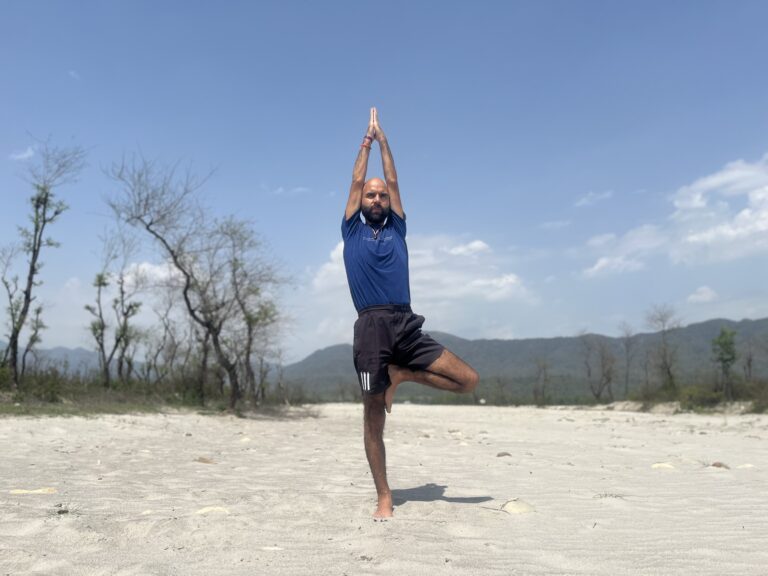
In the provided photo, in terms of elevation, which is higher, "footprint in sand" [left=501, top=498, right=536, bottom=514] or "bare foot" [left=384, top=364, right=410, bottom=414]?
"bare foot" [left=384, top=364, right=410, bottom=414]

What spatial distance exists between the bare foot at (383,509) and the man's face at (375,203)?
187 centimetres

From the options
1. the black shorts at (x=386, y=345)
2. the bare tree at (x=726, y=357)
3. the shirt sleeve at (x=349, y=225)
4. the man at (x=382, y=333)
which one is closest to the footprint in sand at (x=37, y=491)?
the man at (x=382, y=333)

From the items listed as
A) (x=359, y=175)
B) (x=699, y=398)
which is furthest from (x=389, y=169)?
(x=699, y=398)

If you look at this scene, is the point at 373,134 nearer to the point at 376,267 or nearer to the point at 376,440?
the point at 376,267

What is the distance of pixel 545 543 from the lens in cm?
302

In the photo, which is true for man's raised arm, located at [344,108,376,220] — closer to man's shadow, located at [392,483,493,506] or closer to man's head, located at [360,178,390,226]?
man's head, located at [360,178,390,226]

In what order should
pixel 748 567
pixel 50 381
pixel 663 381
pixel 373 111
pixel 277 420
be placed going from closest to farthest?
pixel 748 567, pixel 373 111, pixel 50 381, pixel 277 420, pixel 663 381

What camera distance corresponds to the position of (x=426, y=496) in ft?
14.4

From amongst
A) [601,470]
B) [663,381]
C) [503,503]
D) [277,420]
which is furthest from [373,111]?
[663,381]

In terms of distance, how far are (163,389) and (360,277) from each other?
13.8 metres

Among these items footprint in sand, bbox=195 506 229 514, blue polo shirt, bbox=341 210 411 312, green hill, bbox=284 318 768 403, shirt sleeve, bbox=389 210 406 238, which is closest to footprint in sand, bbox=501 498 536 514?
blue polo shirt, bbox=341 210 411 312

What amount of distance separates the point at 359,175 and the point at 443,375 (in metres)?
1.59

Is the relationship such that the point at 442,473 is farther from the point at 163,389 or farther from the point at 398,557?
the point at 163,389

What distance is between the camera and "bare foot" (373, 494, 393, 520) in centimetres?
355
